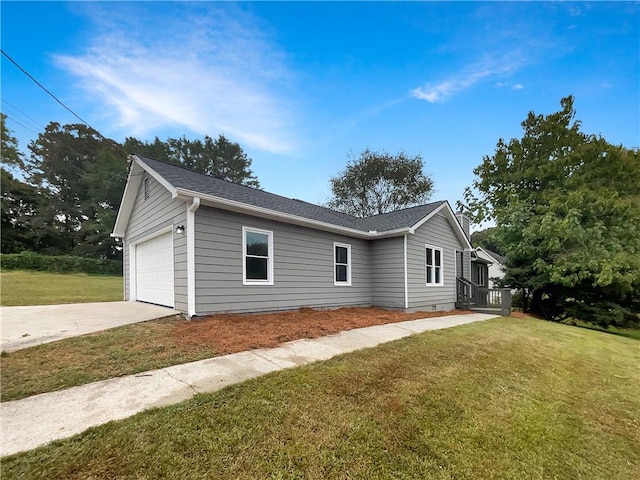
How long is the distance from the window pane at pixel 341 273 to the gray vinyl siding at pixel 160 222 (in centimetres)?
500

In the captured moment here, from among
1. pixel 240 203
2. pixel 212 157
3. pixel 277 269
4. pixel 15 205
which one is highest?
pixel 212 157

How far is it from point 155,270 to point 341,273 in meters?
5.73

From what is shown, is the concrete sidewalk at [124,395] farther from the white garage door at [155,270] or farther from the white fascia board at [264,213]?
the white garage door at [155,270]

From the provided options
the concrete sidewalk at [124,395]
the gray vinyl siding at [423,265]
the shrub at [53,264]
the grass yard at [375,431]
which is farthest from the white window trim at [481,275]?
the shrub at [53,264]

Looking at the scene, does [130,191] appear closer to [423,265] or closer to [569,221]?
[423,265]

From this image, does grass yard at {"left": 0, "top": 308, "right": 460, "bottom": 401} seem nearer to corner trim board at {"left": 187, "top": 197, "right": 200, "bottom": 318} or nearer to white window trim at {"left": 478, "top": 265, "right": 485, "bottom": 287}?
corner trim board at {"left": 187, "top": 197, "right": 200, "bottom": 318}

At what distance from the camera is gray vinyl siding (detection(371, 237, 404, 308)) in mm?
10414

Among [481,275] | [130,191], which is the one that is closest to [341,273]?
[130,191]

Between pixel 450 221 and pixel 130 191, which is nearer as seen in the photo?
pixel 130 191

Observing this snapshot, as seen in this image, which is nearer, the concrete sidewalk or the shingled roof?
the concrete sidewalk

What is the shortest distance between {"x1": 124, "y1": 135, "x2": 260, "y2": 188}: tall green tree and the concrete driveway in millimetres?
28463

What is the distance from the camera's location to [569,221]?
40.0ft

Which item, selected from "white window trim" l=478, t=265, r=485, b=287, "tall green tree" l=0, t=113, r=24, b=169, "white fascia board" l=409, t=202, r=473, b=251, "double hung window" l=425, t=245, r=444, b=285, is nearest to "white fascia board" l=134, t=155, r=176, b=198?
"white fascia board" l=409, t=202, r=473, b=251

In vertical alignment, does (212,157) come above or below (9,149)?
above
